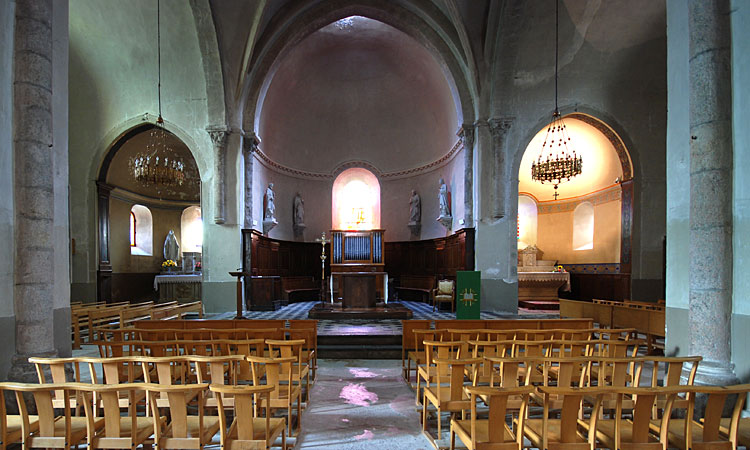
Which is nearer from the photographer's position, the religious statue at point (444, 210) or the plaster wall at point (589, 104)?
the plaster wall at point (589, 104)

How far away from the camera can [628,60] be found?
11672mm

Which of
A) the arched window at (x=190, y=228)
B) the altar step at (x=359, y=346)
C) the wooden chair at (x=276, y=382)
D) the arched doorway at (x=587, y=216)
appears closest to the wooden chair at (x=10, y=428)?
the wooden chair at (x=276, y=382)

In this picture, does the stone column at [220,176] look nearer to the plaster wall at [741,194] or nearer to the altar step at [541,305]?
the altar step at [541,305]

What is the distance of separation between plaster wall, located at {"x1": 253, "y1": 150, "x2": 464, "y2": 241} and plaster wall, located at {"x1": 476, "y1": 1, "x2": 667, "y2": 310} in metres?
2.24

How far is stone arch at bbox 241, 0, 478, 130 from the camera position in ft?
41.3

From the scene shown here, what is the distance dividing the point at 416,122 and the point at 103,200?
11.5 m

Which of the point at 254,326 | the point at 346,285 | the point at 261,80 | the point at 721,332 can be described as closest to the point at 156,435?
the point at 254,326

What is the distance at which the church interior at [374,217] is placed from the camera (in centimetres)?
375

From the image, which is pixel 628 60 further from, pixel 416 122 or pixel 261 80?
pixel 261 80

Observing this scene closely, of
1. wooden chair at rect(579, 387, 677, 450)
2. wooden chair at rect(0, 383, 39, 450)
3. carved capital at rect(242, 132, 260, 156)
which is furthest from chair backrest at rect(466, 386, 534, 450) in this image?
carved capital at rect(242, 132, 260, 156)

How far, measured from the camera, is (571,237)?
15.3m

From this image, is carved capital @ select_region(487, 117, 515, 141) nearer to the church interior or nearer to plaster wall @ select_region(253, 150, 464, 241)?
the church interior

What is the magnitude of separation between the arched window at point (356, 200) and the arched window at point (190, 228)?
6.33m

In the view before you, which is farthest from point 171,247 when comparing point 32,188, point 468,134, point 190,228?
point 32,188
